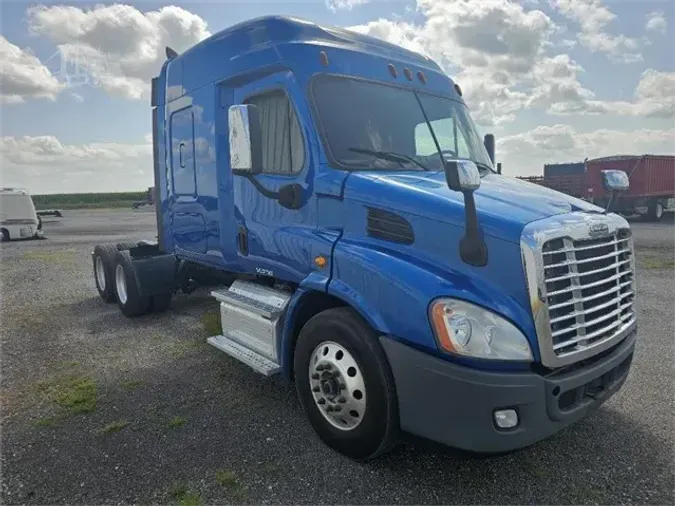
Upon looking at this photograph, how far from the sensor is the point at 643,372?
209 inches

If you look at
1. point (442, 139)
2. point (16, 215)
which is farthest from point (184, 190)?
point (16, 215)

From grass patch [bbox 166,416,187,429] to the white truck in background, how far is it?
19738mm

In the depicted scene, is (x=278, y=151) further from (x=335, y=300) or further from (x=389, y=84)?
(x=335, y=300)

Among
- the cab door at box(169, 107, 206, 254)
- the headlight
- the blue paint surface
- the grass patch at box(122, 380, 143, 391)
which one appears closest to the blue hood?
the blue paint surface

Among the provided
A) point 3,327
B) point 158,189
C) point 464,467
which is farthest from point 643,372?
point 3,327

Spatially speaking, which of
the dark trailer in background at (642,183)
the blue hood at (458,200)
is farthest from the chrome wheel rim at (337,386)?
the dark trailer in background at (642,183)

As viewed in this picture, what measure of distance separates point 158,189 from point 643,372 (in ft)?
20.5

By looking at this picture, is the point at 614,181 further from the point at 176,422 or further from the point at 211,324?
the point at 211,324

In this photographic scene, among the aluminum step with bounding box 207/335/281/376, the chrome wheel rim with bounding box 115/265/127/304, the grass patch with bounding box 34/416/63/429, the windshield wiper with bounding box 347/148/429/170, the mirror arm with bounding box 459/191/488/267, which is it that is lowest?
the grass patch with bounding box 34/416/63/429

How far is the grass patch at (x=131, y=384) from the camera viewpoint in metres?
5.08

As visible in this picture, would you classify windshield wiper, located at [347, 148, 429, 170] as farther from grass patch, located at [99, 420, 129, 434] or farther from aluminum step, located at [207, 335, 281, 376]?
grass patch, located at [99, 420, 129, 434]

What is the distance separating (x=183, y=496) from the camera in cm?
326

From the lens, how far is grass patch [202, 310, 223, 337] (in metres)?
6.90


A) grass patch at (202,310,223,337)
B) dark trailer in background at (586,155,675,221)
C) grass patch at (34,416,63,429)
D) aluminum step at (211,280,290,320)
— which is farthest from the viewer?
dark trailer in background at (586,155,675,221)
